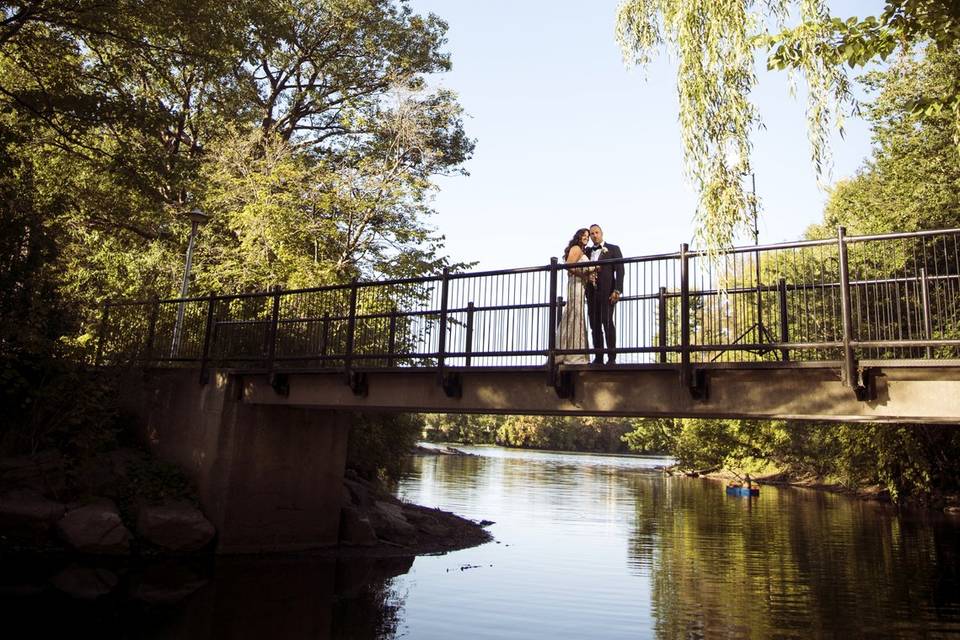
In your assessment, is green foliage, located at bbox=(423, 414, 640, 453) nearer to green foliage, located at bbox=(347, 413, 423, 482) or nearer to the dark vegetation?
the dark vegetation

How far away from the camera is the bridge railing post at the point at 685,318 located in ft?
31.9

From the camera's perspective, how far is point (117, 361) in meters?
16.6

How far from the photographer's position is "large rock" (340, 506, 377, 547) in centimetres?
1664

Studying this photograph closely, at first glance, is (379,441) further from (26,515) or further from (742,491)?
(742,491)

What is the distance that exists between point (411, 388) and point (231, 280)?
39.9 feet

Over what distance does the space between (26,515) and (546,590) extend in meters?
8.95

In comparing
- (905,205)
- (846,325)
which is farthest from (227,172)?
(905,205)

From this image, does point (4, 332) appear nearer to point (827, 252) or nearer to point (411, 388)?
point (411, 388)

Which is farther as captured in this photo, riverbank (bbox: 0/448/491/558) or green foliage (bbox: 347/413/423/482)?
green foliage (bbox: 347/413/423/482)

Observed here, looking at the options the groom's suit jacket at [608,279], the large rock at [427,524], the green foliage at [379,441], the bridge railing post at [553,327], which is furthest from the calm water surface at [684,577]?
the groom's suit jacket at [608,279]

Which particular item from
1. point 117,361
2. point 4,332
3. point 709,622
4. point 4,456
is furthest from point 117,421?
point 709,622

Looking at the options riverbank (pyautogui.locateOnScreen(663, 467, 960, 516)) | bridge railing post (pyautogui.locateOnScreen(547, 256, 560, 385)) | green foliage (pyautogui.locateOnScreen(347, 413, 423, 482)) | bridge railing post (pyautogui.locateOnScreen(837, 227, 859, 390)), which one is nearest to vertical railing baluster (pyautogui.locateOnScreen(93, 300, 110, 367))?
green foliage (pyautogui.locateOnScreen(347, 413, 423, 482))

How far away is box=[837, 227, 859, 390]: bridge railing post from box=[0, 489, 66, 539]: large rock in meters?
12.8

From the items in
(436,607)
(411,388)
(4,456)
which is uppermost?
(411,388)
